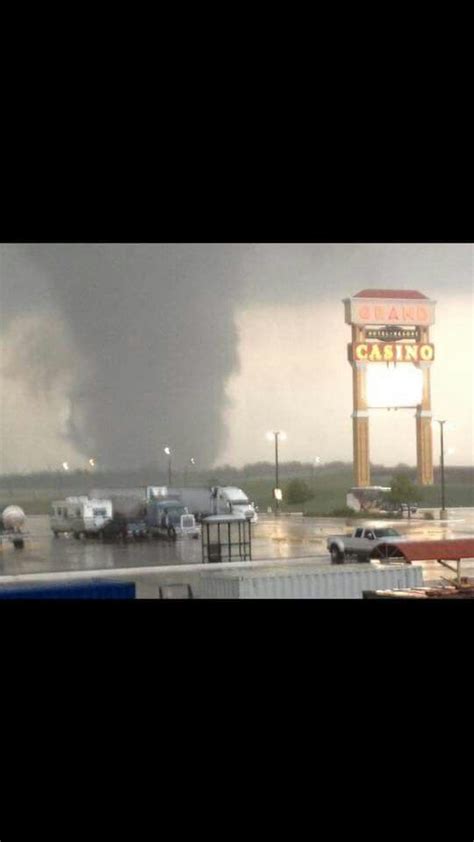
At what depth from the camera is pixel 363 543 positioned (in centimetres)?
1473

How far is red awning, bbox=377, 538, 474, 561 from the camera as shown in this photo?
14312 mm

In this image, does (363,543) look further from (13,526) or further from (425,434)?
(13,526)

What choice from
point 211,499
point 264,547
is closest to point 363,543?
point 264,547

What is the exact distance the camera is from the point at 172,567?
47.3ft

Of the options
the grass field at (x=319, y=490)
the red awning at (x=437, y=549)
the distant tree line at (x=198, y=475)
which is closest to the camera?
the grass field at (x=319, y=490)

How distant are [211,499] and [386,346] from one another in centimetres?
287

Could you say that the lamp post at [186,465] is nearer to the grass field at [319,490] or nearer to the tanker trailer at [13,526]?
the grass field at [319,490]

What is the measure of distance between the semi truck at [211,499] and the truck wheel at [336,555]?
1066 millimetres

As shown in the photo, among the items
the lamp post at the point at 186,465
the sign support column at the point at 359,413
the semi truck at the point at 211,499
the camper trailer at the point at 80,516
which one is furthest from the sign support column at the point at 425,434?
the camper trailer at the point at 80,516

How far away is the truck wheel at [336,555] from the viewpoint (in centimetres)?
1474
